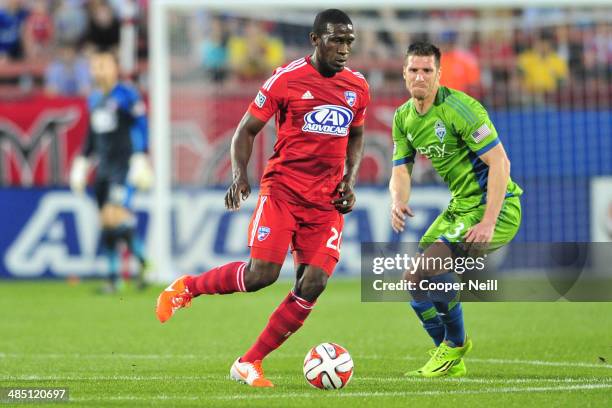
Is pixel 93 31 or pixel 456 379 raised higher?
pixel 93 31

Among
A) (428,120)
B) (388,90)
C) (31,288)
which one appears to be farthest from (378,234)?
(428,120)

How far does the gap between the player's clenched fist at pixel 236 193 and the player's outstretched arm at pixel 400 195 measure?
1143 mm

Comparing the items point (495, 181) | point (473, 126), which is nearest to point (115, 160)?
point (473, 126)

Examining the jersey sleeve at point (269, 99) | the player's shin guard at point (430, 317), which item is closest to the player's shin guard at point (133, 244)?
the player's shin guard at point (430, 317)

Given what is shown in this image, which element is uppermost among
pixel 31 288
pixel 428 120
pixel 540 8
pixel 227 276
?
pixel 540 8

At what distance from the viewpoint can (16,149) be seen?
17797 millimetres

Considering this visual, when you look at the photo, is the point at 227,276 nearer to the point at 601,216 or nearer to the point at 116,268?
the point at 116,268

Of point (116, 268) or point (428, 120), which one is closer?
point (428, 120)

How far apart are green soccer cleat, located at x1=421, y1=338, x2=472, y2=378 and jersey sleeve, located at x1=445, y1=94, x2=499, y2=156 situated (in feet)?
4.30

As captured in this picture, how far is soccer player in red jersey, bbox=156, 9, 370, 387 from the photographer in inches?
302

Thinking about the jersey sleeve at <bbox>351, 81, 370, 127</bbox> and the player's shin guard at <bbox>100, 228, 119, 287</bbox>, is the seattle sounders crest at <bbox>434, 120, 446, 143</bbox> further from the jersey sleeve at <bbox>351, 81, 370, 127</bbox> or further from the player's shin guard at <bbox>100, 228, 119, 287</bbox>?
the player's shin guard at <bbox>100, 228, 119, 287</bbox>

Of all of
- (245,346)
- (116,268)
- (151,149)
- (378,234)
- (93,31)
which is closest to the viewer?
(245,346)

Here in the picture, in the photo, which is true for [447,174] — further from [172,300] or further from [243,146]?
[172,300]

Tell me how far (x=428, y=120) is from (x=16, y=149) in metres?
10.9
